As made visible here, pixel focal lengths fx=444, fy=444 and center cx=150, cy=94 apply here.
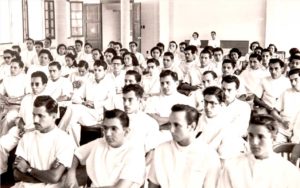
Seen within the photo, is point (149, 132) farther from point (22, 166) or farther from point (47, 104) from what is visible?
point (22, 166)

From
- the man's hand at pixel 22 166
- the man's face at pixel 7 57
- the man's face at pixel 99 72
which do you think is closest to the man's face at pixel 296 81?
the man's face at pixel 99 72

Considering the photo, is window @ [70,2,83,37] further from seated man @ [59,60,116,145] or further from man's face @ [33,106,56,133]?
man's face @ [33,106,56,133]

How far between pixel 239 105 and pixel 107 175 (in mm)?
2120

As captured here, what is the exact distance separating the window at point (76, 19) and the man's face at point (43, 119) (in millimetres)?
12376

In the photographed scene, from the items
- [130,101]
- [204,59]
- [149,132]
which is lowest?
[149,132]

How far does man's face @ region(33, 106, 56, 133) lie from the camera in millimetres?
3215

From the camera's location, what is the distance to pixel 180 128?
2.78 metres

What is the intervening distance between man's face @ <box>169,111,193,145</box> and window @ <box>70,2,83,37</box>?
1296 cm

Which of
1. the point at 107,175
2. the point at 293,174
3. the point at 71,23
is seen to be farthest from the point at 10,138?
the point at 71,23

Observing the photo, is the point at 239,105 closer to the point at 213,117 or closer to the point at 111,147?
the point at 213,117

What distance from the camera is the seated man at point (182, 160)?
9.04ft

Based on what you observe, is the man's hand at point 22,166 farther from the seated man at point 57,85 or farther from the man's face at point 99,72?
the man's face at point 99,72

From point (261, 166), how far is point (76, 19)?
45.0 ft

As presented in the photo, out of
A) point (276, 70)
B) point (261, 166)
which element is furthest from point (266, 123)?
point (276, 70)
